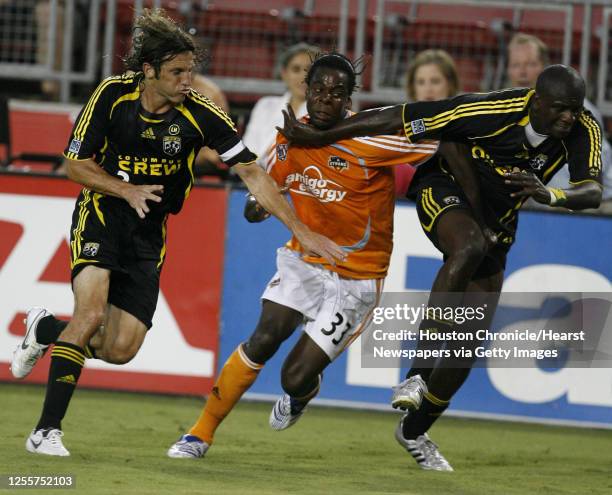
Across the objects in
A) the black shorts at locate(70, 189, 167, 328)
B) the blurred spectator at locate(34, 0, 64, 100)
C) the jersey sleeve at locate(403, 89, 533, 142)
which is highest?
the blurred spectator at locate(34, 0, 64, 100)

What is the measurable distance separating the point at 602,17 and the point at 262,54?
3.40m

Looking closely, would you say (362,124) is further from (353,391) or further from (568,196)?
(353,391)

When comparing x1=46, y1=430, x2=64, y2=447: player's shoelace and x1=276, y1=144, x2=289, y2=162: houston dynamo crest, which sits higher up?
x1=276, y1=144, x2=289, y2=162: houston dynamo crest

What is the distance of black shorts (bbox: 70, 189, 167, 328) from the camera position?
6.57m

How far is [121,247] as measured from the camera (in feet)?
22.1

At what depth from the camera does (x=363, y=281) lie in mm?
7059

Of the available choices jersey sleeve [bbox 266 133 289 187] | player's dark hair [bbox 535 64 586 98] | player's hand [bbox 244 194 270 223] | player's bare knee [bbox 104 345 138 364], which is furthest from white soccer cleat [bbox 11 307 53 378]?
player's dark hair [bbox 535 64 586 98]

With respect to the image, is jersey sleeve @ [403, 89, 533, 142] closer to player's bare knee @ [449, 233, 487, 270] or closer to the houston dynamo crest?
player's bare knee @ [449, 233, 487, 270]

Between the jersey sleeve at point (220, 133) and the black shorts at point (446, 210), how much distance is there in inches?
40.2

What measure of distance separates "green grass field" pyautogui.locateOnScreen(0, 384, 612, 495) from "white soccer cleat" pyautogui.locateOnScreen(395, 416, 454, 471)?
82 millimetres

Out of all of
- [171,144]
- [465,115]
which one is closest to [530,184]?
[465,115]

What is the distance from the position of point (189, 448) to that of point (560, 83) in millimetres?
2913

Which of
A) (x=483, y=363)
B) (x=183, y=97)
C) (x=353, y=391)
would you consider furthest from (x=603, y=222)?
(x=183, y=97)

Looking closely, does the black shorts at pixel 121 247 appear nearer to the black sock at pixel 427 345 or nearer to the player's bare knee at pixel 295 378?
the player's bare knee at pixel 295 378
